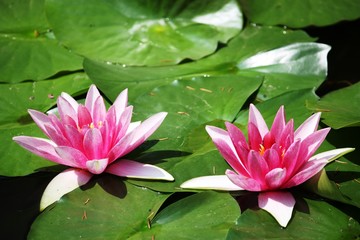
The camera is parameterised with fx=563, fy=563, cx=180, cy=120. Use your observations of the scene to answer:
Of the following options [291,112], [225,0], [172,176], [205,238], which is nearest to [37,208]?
[172,176]

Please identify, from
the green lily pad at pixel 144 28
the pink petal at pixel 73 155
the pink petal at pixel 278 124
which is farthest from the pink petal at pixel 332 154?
the green lily pad at pixel 144 28

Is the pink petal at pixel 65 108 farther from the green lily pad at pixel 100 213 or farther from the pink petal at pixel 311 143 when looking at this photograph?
the pink petal at pixel 311 143

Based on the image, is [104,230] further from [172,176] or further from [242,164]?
[242,164]

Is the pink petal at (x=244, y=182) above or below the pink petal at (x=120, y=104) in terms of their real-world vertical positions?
below

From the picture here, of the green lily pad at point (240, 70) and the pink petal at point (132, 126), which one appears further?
the green lily pad at point (240, 70)

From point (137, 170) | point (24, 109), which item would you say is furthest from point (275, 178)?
point (24, 109)

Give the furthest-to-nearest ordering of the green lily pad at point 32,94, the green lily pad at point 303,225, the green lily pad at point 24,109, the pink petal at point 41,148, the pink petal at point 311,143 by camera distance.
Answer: the green lily pad at point 32,94 → the green lily pad at point 24,109 → the pink petal at point 41,148 → the pink petal at point 311,143 → the green lily pad at point 303,225

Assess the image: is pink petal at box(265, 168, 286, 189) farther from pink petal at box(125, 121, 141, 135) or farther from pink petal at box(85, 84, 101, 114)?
pink petal at box(85, 84, 101, 114)
